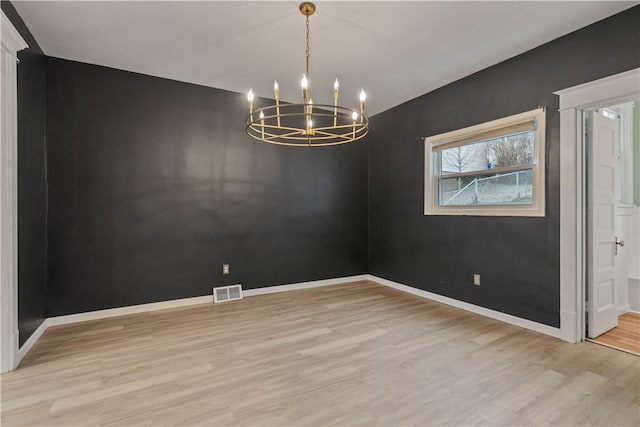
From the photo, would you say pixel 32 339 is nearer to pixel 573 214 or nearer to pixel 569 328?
pixel 569 328

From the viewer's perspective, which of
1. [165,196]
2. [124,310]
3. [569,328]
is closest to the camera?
[569,328]

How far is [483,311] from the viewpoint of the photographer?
10.8ft

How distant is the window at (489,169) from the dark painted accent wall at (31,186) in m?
4.07

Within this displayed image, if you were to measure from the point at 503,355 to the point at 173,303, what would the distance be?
3.42 m

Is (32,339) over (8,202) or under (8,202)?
under

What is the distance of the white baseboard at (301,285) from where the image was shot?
13.5ft

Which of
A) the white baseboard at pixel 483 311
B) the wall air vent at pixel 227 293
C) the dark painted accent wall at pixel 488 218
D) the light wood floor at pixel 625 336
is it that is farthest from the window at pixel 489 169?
the wall air vent at pixel 227 293

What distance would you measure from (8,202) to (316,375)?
97.9 inches

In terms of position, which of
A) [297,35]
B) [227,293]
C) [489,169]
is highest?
[297,35]

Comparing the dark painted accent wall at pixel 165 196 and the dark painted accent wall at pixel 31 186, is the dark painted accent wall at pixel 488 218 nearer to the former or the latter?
the dark painted accent wall at pixel 165 196

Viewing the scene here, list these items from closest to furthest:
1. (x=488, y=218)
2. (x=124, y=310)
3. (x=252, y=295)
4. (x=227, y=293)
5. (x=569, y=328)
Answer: (x=569, y=328) → (x=488, y=218) → (x=124, y=310) → (x=227, y=293) → (x=252, y=295)

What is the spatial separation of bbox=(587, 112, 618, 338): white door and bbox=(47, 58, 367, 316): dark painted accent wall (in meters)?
3.03

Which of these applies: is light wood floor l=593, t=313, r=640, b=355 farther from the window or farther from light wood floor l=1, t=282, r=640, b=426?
the window

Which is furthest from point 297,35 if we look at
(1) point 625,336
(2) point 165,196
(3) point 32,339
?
(1) point 625,336
